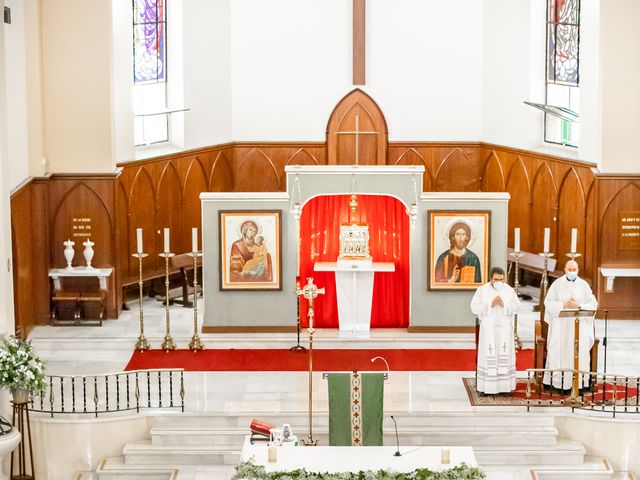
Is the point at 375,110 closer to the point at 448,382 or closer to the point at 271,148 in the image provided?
the point at 271,148

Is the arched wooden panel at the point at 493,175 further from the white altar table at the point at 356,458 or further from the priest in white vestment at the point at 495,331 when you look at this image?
the white altar table at the point at 356,458

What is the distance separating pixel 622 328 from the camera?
2117cm

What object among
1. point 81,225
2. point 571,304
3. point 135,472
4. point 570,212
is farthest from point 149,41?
point 571,304

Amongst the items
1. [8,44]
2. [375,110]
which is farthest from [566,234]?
[8,44]

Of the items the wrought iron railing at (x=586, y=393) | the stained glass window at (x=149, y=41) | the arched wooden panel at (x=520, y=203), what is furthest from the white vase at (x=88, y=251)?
the wrought iron railing at (x=586, y=393)

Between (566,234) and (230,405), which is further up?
(566,234)

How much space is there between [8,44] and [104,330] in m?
4.39

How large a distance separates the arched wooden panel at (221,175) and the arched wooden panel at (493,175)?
4581 mm

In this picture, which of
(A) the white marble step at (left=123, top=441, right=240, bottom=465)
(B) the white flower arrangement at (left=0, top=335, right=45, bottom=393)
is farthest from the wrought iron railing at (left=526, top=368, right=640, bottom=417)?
(B) the white flower arrangement at (left=0, top=335, right=45, bottom=393)

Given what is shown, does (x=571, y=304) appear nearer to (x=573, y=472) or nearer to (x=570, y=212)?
(x=573, y=472)

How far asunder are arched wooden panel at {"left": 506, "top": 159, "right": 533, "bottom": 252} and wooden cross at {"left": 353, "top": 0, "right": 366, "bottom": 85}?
3372 mm

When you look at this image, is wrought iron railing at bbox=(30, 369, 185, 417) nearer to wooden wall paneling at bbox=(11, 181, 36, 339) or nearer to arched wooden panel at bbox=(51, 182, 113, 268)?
wooden wall paneling at bbox=(11, 181, 36, 339)

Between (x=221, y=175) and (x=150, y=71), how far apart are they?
235cm

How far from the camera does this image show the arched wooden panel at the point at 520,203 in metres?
23.8
